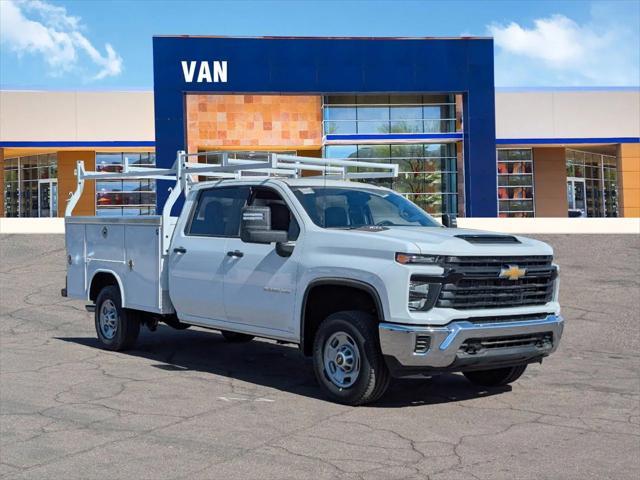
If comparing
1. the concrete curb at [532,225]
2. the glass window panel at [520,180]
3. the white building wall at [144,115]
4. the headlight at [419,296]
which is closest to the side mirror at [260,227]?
the headlight at [419,296]

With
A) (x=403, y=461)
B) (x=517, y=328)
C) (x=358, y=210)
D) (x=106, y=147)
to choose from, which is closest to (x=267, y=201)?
(x=358, y=210)

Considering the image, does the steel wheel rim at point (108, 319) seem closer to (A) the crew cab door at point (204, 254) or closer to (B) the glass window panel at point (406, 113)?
(A) the crew cab door at point (204, 254)

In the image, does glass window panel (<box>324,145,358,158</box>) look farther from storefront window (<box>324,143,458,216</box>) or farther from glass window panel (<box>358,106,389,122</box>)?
glass window panel (<box>358,106,389,122</box>)

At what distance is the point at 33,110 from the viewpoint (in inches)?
1394

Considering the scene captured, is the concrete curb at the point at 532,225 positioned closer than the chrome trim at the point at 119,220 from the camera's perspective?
No

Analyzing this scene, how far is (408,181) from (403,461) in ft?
92.6

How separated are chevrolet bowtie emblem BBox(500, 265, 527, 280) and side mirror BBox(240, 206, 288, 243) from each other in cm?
205

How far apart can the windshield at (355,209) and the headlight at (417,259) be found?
1.22 m

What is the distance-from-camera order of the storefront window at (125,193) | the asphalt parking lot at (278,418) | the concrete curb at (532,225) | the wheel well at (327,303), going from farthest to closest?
the storefront window at (125,193) < the concrete curb at (532,225) < the wheel well at (327,303) < the asphalt parking lot at (278,418)

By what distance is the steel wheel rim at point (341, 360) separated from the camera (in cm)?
720

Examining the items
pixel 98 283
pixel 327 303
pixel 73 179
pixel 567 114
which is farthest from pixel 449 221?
pixel 73 179

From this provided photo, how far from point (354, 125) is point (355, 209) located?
24.9 meters

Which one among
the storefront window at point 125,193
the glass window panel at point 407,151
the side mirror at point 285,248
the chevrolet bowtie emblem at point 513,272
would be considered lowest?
the chevrolet bowtie emblem at point 513,272

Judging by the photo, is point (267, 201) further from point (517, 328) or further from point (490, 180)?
point (490, 180)
